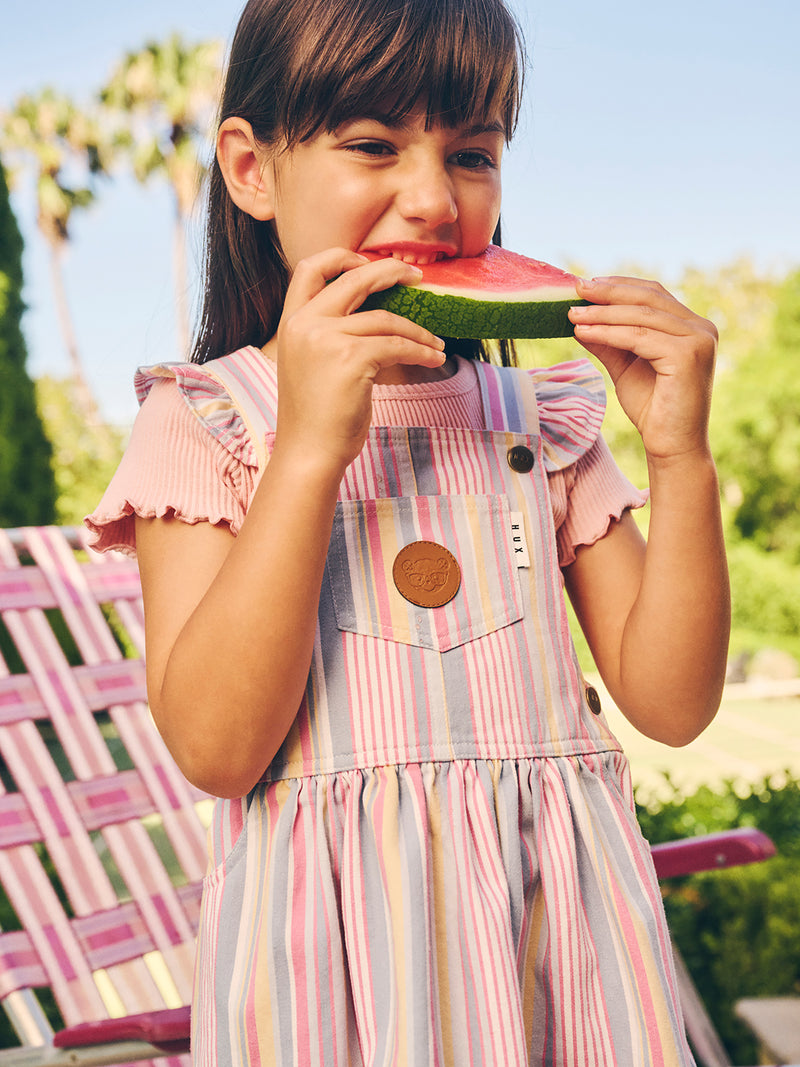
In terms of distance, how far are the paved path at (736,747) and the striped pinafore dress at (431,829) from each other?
6.94m

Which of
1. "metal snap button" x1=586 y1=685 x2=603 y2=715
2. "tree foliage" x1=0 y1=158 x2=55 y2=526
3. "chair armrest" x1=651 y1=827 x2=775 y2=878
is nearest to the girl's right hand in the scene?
"metal snap button" x1=586 y1=685 x2=603 y2=715

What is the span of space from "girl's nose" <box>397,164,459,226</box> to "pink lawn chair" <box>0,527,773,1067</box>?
127cm

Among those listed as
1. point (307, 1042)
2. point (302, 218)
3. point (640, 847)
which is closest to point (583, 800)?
point (640, 847)

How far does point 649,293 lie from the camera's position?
131 cm

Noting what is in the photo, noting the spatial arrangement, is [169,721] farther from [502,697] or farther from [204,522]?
[502,697]

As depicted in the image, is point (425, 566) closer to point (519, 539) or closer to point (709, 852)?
point (519, 539)

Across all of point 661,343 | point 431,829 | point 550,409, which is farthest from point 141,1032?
point 661,343

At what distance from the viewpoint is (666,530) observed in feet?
4.49

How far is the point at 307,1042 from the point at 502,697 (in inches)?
18.1

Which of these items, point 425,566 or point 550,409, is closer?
point 425,566

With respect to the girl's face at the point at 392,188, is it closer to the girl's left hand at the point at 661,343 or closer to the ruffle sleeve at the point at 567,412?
the girl's left hand at the point at 661,343

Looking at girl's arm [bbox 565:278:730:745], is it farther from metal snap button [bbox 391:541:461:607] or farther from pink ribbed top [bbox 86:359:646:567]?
metal snap button [bbox 391:541:461:607]

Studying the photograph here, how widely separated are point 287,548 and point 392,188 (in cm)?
50

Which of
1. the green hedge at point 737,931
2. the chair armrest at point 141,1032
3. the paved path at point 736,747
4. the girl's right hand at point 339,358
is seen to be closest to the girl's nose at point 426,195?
the girl's right hand at point 339,358
